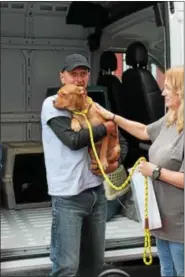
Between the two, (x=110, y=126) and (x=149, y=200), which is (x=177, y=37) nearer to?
(x=110, y=126)

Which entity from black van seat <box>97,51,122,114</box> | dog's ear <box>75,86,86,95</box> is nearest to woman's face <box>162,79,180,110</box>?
dog's ear <box>75,86,86,95</box>

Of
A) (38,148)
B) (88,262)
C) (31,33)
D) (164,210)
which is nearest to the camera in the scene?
(164,210)

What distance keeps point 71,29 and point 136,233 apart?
3.13 m

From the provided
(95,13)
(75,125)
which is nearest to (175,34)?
(75,125)

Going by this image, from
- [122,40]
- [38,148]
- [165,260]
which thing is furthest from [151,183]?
[122,40]

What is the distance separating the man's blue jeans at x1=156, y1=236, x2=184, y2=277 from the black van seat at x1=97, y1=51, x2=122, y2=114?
8.72 ft

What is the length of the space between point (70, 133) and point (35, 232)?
4.81ft

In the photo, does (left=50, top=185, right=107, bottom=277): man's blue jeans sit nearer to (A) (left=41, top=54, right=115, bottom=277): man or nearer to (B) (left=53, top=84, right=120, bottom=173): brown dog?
(A) (left=41, top=54, right=115, bottom=277): man

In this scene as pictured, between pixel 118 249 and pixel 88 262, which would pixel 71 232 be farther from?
pixel 118 249

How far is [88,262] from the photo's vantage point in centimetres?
374

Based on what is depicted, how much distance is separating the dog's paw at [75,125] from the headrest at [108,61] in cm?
296

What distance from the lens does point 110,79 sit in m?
6.08

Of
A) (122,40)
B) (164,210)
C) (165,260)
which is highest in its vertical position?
(122,40)

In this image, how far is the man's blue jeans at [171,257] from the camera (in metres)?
3.20
